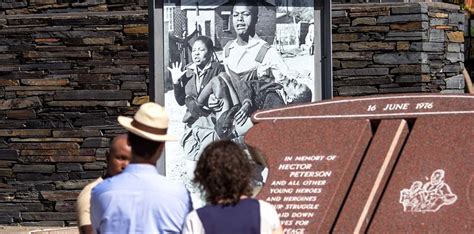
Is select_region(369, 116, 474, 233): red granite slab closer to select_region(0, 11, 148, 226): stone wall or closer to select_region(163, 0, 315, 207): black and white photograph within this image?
select_region(163, 0, 315, 207): black and white photograph

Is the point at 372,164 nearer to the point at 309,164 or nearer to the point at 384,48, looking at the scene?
the point at 309,164

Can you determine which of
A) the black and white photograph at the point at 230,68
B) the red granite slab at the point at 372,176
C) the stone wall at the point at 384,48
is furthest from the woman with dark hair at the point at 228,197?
the stone wall at the point at 384,48

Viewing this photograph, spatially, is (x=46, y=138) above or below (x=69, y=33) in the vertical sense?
below

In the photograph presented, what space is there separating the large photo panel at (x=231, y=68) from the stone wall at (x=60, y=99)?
2.01 m

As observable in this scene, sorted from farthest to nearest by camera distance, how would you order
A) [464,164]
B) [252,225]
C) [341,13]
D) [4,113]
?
[4,113] < [341,13] < [464,164] < [252,225]

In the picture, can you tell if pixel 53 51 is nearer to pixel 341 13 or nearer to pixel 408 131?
pixel 341 13

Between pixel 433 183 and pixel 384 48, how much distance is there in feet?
16.8

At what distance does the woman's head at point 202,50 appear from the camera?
989 cm

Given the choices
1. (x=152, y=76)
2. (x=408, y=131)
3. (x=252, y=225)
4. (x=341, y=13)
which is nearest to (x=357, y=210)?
(x=408, y=131)

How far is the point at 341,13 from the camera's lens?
456 inches

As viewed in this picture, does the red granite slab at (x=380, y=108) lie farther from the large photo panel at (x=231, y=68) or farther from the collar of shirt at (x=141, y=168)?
the large photo panel at (x=231, y=68)

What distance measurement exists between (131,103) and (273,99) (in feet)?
7.82

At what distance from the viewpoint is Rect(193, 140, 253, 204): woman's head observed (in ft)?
16.4

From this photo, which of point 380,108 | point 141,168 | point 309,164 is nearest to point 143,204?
point 141,168
